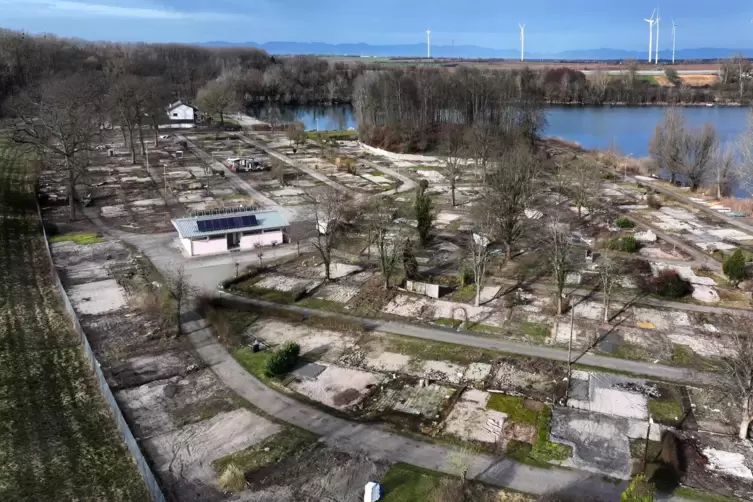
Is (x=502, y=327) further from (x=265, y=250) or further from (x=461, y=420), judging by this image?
(x=265, y=250)

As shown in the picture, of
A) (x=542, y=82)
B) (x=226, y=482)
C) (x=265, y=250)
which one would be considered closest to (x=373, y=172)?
(x=265, y=250)

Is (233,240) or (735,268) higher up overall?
(233,240)

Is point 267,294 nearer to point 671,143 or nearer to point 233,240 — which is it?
point 233,240

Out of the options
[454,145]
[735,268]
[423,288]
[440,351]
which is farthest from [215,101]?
[735,268]

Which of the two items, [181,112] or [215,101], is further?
[181,112]

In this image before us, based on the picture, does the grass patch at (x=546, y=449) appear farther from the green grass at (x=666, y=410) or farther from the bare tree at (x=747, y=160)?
the bare tree at (x=747, y=160)

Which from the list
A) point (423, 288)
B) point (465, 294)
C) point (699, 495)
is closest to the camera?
point (699, 495)
